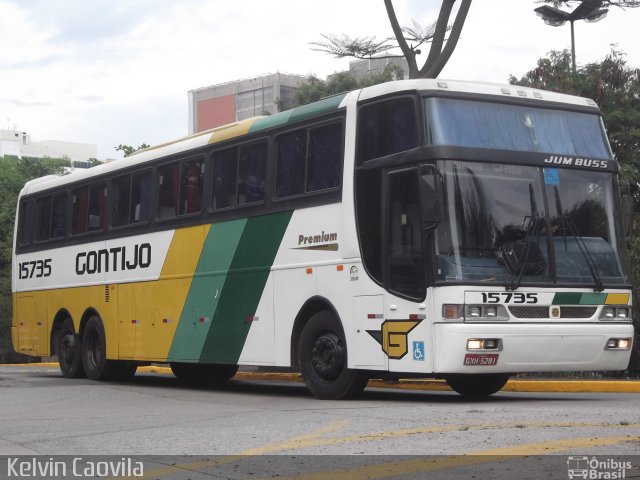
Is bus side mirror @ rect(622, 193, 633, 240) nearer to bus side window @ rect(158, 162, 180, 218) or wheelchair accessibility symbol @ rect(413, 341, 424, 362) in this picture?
wheelchair accessibility symbol @ rect(413, 341, 424, 362)

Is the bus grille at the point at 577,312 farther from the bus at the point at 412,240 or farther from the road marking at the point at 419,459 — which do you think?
the road marking at the point at 419,459

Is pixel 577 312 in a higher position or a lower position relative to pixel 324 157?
lower

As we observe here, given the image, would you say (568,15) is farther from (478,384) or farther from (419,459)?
(419,459)

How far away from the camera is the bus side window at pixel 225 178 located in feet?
53.2

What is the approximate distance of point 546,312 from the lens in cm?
1284

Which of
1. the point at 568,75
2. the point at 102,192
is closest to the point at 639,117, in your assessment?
the point at 568,75

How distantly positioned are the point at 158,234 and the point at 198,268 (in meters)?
1.39

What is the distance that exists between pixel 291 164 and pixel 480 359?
3.94 metres

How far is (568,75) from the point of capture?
3462cm

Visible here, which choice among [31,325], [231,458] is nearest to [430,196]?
[231,458]

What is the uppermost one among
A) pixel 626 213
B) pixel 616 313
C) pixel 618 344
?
pixel 626 213

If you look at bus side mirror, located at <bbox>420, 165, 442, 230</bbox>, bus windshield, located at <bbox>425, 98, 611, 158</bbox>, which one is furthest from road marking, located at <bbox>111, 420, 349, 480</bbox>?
bus windshield, located at <bbox>425, 98, 611, 158</bbox>

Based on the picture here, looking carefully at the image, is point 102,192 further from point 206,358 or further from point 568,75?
point 568,75

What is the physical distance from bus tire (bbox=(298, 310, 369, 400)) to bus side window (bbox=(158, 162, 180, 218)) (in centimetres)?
406
